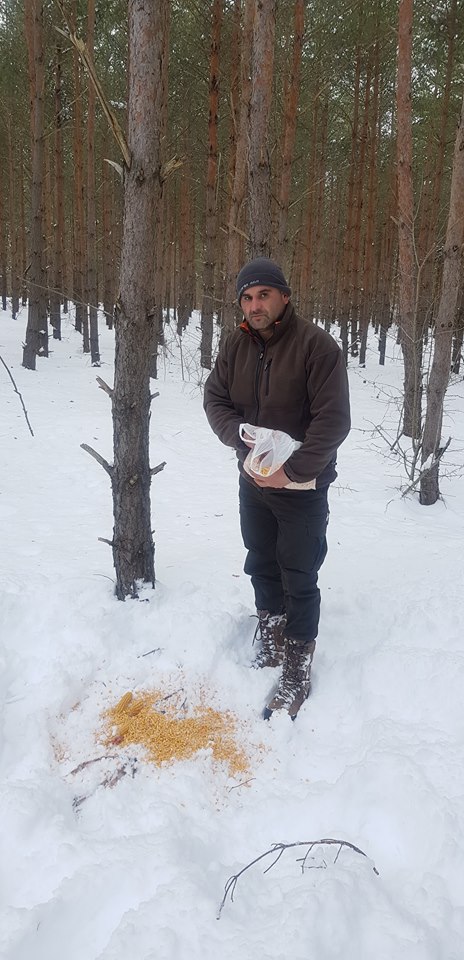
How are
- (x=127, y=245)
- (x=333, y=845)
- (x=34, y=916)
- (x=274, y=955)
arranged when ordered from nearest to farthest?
(x=274, y=955) → (x=34, y=916) → (x=333, y=845) → (x=127, y=245)

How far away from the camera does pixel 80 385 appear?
10539 mm

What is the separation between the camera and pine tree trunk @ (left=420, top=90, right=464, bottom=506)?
4.95 meters

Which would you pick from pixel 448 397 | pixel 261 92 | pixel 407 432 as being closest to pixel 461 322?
pixel 448 397

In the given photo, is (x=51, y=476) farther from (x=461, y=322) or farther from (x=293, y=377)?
(x=461, y=322)

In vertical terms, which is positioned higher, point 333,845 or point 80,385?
point 80,385

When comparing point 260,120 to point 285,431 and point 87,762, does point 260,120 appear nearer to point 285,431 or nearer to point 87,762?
point 285,431

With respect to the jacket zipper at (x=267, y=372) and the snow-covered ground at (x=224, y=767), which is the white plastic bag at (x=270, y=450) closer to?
the jacket zipper at (x=267, y=372)

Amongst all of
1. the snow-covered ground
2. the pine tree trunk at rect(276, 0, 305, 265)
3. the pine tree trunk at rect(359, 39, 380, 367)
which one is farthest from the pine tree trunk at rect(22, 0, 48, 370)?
the pine tree trunk at rect(359, 39, 380, 367)

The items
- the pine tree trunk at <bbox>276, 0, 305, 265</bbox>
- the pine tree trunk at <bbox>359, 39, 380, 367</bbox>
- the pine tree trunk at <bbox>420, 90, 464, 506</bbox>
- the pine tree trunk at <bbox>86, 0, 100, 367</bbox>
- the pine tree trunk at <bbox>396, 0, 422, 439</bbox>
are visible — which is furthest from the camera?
the pine tree trunk at <bbox>359, 39, 380, 367</bbox>

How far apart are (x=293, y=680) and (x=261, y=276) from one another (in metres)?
1.91

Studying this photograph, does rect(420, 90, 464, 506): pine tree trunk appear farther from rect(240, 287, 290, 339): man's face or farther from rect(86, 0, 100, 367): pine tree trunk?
rect(86, 0, 100, 367): pine tree trunk

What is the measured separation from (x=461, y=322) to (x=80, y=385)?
945 centimetres

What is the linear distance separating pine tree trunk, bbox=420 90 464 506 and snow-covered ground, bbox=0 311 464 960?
2.93ft

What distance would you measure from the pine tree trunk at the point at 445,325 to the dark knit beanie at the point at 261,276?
3.34 meters
